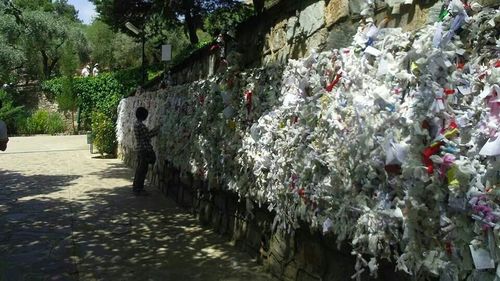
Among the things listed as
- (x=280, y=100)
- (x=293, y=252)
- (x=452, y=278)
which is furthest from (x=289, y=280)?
(x=452, y=278)

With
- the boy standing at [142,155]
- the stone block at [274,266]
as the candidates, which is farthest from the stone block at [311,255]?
the boy standing at [142,155]

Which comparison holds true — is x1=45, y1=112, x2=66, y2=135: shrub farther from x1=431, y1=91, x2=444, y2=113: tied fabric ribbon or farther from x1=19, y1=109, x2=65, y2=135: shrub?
x1=431, y1=91, x2=444, y2=113: tied fabric ribbon

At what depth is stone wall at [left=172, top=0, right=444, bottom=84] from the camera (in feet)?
10.2

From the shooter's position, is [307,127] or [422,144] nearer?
[422,144]

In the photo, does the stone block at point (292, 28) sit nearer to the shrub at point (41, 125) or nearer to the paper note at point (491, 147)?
the paper note at point (491, 147)

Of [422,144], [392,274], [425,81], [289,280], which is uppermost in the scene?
[425,81]

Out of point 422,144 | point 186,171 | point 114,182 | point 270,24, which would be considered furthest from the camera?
point 114,182

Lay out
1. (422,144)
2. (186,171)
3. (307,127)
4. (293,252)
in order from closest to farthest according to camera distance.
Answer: (422,144) < (307,127) < (293,252) < (186,171)

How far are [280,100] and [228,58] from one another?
1805 mm

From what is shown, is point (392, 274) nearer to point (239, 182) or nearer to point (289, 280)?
point (289, 280)

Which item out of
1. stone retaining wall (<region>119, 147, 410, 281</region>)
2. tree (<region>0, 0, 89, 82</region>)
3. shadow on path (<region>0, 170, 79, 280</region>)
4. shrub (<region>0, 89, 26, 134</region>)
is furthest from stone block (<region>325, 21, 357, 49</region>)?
tree (<region>0, 0, 89, 82</region>)

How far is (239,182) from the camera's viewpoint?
5.34 meters

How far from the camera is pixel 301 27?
456 centimetres

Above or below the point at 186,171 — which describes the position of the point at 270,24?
above
